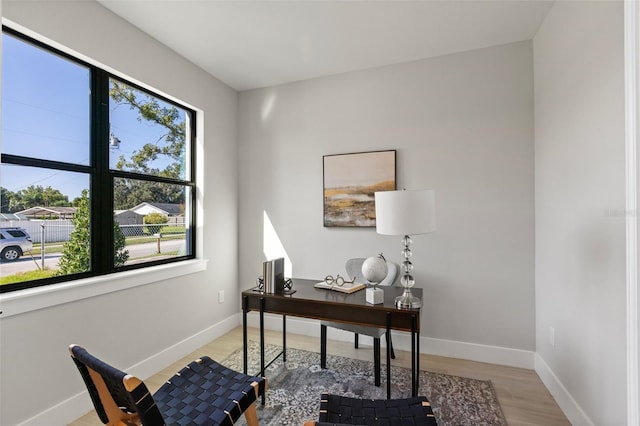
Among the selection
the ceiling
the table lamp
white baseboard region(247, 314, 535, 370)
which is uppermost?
the ceiling

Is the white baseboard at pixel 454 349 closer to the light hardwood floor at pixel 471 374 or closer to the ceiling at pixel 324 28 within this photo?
the light hardwood floor at pixel 471 374

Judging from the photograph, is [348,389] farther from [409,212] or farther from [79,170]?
[79,170]

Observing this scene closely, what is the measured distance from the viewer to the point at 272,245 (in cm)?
332

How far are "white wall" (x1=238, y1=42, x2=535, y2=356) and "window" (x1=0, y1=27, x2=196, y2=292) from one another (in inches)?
48.1

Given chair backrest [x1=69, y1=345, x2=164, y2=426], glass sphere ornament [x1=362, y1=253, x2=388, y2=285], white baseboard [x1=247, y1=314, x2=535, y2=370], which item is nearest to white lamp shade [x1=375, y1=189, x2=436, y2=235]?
glass sphere ornament [x1=362, y1=253, x2=388, y2=285]

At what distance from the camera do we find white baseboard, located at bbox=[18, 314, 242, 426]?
1.77 meters

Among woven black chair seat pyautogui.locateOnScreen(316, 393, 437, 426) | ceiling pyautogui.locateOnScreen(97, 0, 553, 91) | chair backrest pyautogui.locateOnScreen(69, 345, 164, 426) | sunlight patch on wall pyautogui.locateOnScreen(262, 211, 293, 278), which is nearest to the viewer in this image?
chair backrest pyautogui.locateOnScreen(69, 345, 164, 426)

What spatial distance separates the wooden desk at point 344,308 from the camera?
173cm

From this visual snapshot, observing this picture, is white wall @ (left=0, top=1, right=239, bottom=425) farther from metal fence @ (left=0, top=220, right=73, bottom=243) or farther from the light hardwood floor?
metal fence @ (left=0, top=220, right=73, bottom=243)

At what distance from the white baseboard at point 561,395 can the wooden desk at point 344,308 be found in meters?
0.90

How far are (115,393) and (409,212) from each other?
1.55m

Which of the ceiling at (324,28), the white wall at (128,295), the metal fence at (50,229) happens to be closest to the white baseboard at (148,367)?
the white wall at (128,295)

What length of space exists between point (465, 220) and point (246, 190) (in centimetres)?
228

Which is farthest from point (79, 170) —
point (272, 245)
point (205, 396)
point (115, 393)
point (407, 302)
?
point (407, 302)
